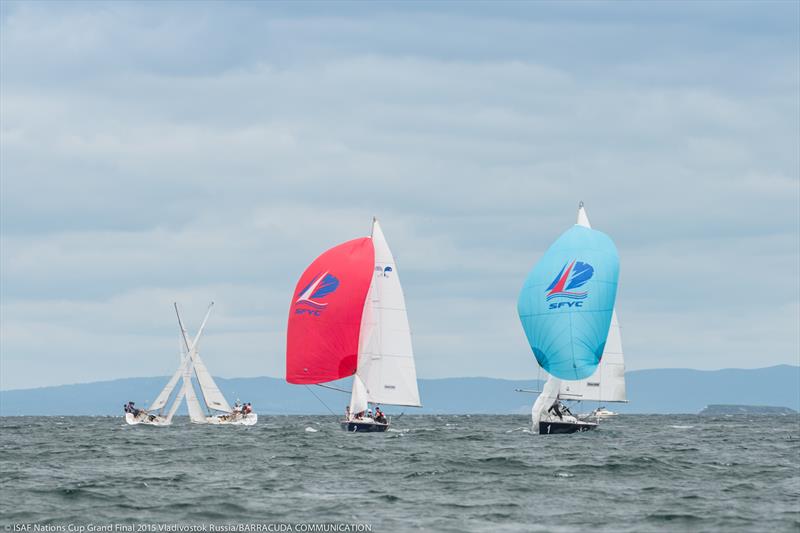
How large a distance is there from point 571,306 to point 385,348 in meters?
11.3

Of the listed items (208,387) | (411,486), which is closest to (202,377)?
(208,387)

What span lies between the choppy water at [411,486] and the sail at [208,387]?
31853mm

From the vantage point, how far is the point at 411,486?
37.1m

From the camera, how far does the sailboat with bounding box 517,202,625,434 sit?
68.9m

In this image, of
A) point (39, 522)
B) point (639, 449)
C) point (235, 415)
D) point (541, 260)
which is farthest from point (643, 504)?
point (235, 415)

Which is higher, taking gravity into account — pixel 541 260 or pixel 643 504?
pixel 541 260

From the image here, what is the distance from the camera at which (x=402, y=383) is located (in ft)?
236

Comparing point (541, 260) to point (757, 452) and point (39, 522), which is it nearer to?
point (757, 452)

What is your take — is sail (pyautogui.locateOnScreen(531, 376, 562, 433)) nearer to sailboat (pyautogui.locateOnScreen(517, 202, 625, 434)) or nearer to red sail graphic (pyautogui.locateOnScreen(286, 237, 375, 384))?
sailboat (pyautogui.locateOnScreen(517, 202, 625, 434))

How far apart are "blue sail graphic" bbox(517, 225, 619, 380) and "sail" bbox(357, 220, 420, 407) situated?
734 cm

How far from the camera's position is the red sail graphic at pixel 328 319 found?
70.4m

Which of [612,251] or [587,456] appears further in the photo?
[612,251]

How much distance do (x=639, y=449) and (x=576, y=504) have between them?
84.4 feet

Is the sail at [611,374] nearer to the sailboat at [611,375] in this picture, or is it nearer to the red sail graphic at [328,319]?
the sailboat at [611,375]
